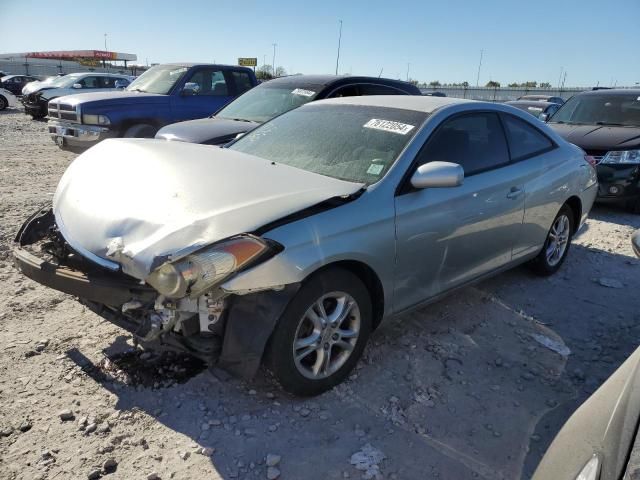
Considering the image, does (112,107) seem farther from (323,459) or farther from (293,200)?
(323,459)

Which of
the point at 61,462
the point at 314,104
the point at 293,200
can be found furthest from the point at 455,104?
the point at 61,462

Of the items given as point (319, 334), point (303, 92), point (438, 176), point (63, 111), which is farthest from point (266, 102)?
point (319, 334)

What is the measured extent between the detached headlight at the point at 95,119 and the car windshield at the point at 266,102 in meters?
2.13

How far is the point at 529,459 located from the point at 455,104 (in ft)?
7.70

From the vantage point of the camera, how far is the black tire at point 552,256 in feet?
15.3

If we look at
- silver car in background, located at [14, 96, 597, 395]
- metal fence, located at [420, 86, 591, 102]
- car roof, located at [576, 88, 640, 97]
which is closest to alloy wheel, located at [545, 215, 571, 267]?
silver car in background, located at [14, 96, 597, 395]

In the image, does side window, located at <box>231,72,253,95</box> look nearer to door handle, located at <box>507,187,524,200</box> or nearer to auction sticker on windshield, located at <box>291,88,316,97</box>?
auction sticker on windshield, located at <box>291,88,316,97</box>

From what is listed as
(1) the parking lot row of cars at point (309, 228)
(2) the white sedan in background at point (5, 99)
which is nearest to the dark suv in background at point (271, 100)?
(1) the parking lot row of cars at point (309, 228)

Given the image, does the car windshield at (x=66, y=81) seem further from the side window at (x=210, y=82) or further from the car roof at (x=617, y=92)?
the car roof at (x=617, y=92)

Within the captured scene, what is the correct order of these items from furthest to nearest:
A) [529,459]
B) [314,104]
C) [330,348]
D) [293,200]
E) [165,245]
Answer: [314,104]
[330,348]
[293,200]
[529,459]
[165,245]

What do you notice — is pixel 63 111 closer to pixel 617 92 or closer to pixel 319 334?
pixel 319 334

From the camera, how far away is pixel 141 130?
337 inches

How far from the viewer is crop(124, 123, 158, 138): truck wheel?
8.43m

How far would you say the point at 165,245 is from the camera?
7.54 feet
